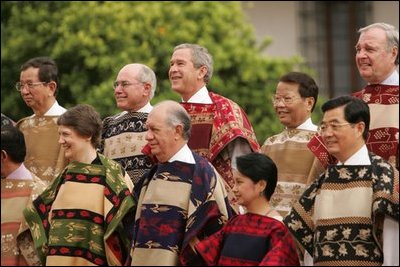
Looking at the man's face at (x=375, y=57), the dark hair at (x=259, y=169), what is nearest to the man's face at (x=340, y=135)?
the dark hair at (x=259, y=169)

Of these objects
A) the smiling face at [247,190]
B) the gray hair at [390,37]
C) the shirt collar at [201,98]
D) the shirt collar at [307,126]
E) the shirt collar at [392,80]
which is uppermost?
the gray hair at [390,37]

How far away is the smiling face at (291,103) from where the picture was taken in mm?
8461

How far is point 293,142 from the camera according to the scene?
852cm

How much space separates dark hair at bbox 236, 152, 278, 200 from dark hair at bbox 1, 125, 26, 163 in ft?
5.30

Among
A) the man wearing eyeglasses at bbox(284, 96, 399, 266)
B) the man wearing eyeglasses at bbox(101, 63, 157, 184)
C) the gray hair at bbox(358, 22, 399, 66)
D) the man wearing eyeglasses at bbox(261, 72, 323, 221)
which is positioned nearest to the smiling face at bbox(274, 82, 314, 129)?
the man wearing eyeglasses at bbox(261, 72, 323, 221)

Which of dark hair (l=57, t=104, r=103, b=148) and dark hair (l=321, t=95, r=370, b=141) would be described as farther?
dark hair (l=57, t=104, r=103, b=148)

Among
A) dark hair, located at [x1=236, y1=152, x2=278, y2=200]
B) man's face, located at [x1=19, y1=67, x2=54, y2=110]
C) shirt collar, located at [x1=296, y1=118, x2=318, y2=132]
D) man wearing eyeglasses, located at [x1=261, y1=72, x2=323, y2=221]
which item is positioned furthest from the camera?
man's face, located at [x1=19, y1=67, x2=54, y2=110]

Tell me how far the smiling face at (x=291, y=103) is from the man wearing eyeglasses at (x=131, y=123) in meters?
1.01

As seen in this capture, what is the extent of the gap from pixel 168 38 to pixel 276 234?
9.50 meters

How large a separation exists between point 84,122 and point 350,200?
185 centimetres

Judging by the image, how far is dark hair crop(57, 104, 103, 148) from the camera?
8.00 meters

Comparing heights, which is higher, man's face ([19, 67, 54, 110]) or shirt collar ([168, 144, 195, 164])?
man's face ([19, 67, 54, 110])

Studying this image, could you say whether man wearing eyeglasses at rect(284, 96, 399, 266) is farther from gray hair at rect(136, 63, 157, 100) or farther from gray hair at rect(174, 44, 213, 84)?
gray hair at rect(136, 63, 157, 100)

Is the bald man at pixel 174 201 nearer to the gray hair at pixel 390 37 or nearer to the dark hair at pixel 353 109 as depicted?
the dark hair at pixel 353 109
